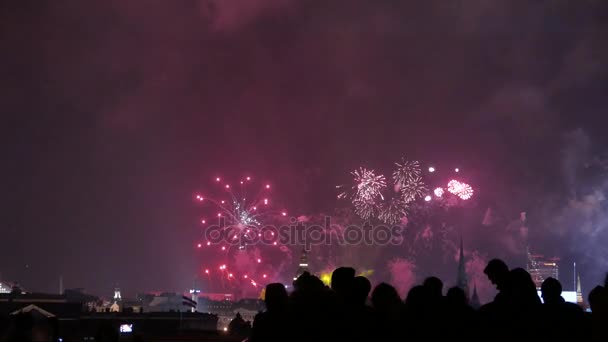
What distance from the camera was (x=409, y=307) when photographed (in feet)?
29.6

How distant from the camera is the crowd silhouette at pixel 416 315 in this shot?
8.38 metres

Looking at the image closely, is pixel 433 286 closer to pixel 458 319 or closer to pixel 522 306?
pixel 458 319

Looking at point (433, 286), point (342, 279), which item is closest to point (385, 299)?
point (342, 279)

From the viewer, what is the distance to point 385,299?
9125 millimetres

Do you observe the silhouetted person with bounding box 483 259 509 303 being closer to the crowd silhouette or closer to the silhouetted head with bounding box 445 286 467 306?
the crowd silhouette

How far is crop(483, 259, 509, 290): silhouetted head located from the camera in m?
9.30

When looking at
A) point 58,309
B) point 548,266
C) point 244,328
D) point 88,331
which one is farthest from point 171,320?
point 548,266

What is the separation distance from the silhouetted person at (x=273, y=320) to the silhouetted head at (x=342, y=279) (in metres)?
0.70

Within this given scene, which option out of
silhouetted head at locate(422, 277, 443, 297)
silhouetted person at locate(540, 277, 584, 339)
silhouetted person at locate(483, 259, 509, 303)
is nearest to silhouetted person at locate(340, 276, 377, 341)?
silhouetted head at locate(422, 277, 443, 297)

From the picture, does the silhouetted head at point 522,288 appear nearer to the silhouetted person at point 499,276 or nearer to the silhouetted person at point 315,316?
the silhouetted person at point 499,276

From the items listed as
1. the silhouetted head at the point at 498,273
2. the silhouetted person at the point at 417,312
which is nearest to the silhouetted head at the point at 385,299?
the silhouetted person at the point at 417,312

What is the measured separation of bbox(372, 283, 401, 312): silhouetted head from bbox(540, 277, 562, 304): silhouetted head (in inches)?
80.5

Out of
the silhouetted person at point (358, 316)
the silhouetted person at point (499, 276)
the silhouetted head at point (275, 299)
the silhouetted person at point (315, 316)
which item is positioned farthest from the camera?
the silhouetted person at point (499, 276)

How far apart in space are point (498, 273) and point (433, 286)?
2.85 feet
